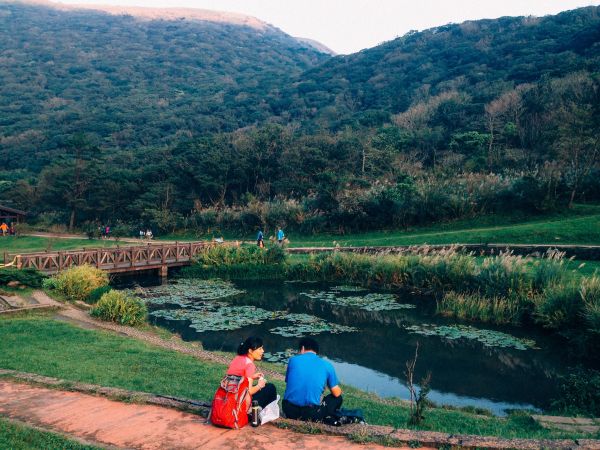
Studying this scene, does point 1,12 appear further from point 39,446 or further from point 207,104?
point 39,446

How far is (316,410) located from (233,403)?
1021 millimetres

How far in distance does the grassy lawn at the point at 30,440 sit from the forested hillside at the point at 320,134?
28.4 meters

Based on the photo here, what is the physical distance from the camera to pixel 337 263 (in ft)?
78.1

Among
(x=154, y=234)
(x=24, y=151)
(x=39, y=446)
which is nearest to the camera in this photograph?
(x=39, y=446)

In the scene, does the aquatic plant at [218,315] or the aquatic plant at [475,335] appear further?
the aquatic plant at [218,315]

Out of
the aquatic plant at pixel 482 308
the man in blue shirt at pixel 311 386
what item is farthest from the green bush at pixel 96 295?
the man in blue shirt at pixel 311 386

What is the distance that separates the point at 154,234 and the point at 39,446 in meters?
40.8

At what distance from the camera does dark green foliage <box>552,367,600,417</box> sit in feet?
30.3

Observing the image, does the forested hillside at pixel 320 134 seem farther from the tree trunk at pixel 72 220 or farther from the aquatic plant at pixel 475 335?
the aquatic plant at pixel 475 335

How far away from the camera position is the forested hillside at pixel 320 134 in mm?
34719

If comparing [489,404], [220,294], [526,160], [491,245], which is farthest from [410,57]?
[489,404]

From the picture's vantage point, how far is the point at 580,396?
31.7 ft

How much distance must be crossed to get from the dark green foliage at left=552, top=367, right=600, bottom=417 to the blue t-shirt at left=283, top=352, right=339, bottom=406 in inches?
214

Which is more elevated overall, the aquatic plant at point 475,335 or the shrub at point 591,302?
the shrub at point 591,302
